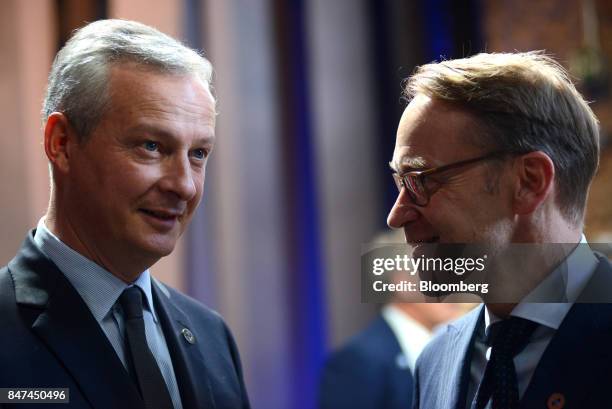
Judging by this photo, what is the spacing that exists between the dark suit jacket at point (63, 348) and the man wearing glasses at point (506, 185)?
547 mm

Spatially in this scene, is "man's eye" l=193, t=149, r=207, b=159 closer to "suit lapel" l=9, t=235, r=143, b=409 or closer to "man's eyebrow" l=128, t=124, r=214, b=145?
"man's eyebrow" l=128, t=124, r=214, b=145

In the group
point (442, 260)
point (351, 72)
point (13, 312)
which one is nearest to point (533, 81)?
point (442, 260)

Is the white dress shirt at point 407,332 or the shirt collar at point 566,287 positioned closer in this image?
the shirt collar at point 566,287

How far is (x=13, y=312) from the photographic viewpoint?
64.1 inches

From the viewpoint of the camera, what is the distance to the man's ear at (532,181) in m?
1.66

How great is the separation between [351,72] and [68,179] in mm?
3328

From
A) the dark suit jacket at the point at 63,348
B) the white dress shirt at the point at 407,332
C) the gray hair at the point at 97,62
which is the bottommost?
the white dress shirt at the point at 407,332

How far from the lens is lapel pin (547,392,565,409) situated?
152 cm

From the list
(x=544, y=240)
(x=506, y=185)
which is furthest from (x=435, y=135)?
(x=544, y=240)

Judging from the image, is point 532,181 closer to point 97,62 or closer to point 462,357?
point 462,357

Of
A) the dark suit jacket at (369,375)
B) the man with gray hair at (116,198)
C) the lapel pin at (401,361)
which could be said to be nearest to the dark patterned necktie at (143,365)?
the man with gray hair at (116,198)

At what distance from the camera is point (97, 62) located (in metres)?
1.72

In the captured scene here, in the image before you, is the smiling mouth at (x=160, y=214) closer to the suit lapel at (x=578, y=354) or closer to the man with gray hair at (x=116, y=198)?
the man with gray hair at (x=116, y=198)

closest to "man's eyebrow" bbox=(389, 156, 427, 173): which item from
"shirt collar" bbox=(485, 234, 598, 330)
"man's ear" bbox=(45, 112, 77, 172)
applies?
"shirt collar" bbox=(485, 234, 598, 330)
